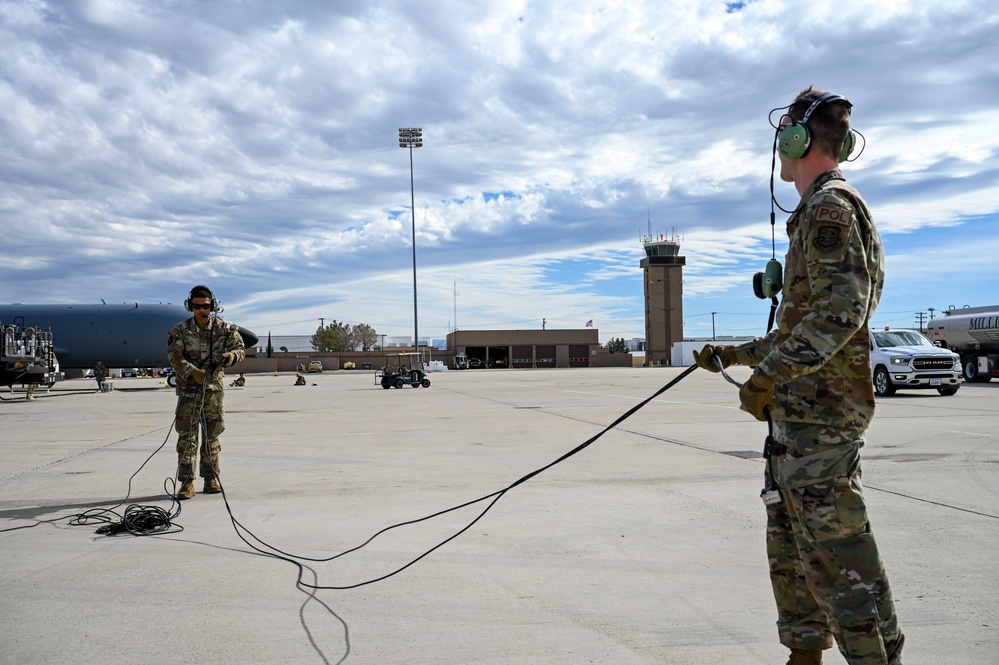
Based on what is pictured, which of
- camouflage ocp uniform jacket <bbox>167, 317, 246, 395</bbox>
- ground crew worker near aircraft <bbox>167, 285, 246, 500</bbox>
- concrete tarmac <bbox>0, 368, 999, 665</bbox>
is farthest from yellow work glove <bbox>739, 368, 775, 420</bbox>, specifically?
camouflage ocp uniform jacket <bbox>167, 317, 246, 395</bbox>

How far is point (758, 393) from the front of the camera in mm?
2867

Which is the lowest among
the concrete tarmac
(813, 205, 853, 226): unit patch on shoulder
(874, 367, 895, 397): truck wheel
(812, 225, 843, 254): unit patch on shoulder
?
the concrete tarmac

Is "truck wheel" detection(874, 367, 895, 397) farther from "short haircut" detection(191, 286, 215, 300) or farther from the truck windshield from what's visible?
"short haircut" detection(191, 286, 215, 300)

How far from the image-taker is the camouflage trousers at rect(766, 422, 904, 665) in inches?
104

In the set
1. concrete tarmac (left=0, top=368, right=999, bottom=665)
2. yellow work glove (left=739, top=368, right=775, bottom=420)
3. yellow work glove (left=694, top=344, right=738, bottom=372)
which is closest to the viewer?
yellow work glove (left=739, top=368, right=775, bottom=420)

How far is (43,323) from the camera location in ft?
122

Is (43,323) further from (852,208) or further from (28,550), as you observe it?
(852,208)

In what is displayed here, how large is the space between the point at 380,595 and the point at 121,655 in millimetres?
1398

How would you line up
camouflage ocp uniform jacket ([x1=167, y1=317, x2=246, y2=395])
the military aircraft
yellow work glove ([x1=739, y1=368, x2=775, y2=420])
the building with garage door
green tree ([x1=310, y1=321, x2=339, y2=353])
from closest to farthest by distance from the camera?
yellow work glove ([x1=739, y1=368, x2=775, y2=420]) → camouflage ocp uniform jacket ([x1=167, y1=317, x2=246, y2=395]) → the military aircraft → the building with garage door → green tree ([x1=310, y1=321, x2=339, y2=353])

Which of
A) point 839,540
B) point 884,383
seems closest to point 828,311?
point 839,540

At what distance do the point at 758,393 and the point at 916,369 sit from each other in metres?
21.1

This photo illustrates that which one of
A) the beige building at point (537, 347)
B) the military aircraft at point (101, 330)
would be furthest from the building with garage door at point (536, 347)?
the military aircraft at point (101, 330)

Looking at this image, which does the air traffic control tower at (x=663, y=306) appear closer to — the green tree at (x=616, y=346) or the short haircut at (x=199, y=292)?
the green tree at (x=616, y=346)

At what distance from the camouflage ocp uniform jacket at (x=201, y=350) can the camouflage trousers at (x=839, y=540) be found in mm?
6705
